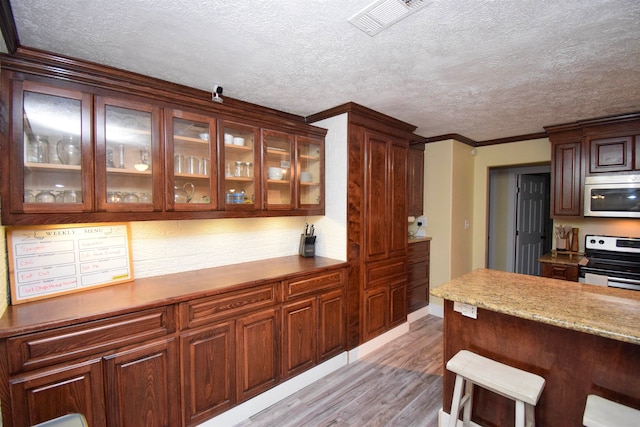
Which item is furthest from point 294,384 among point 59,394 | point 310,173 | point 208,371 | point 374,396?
point 310,173

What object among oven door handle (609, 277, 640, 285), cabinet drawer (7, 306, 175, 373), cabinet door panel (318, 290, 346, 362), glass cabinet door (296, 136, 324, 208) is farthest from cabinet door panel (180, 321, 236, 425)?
oven door handle (609, 277, 640, 285)

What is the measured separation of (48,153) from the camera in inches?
66.1

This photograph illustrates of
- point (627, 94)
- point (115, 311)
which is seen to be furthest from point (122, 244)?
point (627, 94)

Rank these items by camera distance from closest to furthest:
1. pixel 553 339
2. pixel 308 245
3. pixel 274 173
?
pixel 553 339 → pixel 274 173 → pixel 308 245

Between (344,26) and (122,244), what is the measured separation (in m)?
2.03

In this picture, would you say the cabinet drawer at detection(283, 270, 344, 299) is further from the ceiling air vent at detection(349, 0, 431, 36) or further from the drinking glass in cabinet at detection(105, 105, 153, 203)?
the ceiling air vent at detection(349, 0, 431, 36)

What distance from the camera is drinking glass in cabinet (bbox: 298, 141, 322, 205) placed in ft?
9.51

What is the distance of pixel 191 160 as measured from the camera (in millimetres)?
2205

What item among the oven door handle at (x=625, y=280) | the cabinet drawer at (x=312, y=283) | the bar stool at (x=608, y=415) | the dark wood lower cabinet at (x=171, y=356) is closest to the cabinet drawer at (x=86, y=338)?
the dark wood lower cabinet at (x=171, y=356)

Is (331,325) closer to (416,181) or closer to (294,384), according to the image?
(294,384)

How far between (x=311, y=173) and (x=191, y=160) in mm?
1172

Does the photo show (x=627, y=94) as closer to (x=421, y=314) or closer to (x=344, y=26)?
(x=344, y=26)

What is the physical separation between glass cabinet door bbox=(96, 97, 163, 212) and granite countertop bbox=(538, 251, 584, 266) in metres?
3.99

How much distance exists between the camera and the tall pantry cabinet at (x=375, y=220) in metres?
2.84
